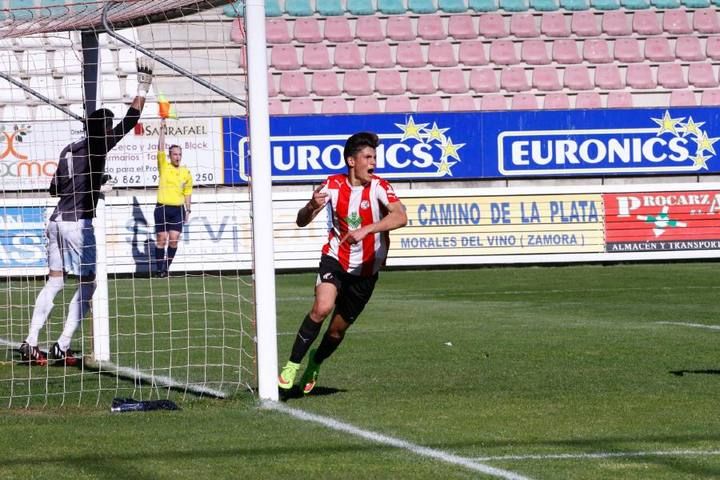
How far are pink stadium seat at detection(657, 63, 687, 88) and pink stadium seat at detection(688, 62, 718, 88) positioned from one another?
18 centimetres

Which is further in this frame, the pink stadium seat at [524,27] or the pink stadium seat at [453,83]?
the pink stadium seat at [524,27]

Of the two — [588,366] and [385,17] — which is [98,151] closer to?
[588,366]

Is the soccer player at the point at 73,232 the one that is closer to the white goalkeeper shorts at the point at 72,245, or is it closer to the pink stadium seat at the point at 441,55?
the white goalkeeper shorts at the point at 72,245

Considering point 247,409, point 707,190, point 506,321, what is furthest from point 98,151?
point 707,190

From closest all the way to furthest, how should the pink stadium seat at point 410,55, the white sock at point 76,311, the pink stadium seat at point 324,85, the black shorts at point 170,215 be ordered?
the white sock at point 76,311 → the black shorts at point 170,215 → the pink stadium seat at point 324,85 → the pink stadium seat at point 410,55

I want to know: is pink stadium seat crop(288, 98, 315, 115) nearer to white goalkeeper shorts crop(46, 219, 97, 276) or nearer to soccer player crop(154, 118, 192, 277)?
Answer: soccer player crop(154, 118, 192, 277)

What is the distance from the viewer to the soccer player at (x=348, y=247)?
8.80 metres

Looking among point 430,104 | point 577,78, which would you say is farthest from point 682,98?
point 430,104

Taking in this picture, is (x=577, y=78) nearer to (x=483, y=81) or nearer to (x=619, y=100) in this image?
(x=619, y=100)

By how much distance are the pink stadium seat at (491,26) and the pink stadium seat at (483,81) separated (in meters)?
0.81

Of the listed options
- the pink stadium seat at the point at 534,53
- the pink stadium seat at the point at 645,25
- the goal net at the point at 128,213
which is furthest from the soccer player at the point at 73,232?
the pink stadium seat at the point at 645,25

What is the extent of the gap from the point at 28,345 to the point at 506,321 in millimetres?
5329

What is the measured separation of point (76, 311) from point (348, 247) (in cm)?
334

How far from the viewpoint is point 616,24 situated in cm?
2825
